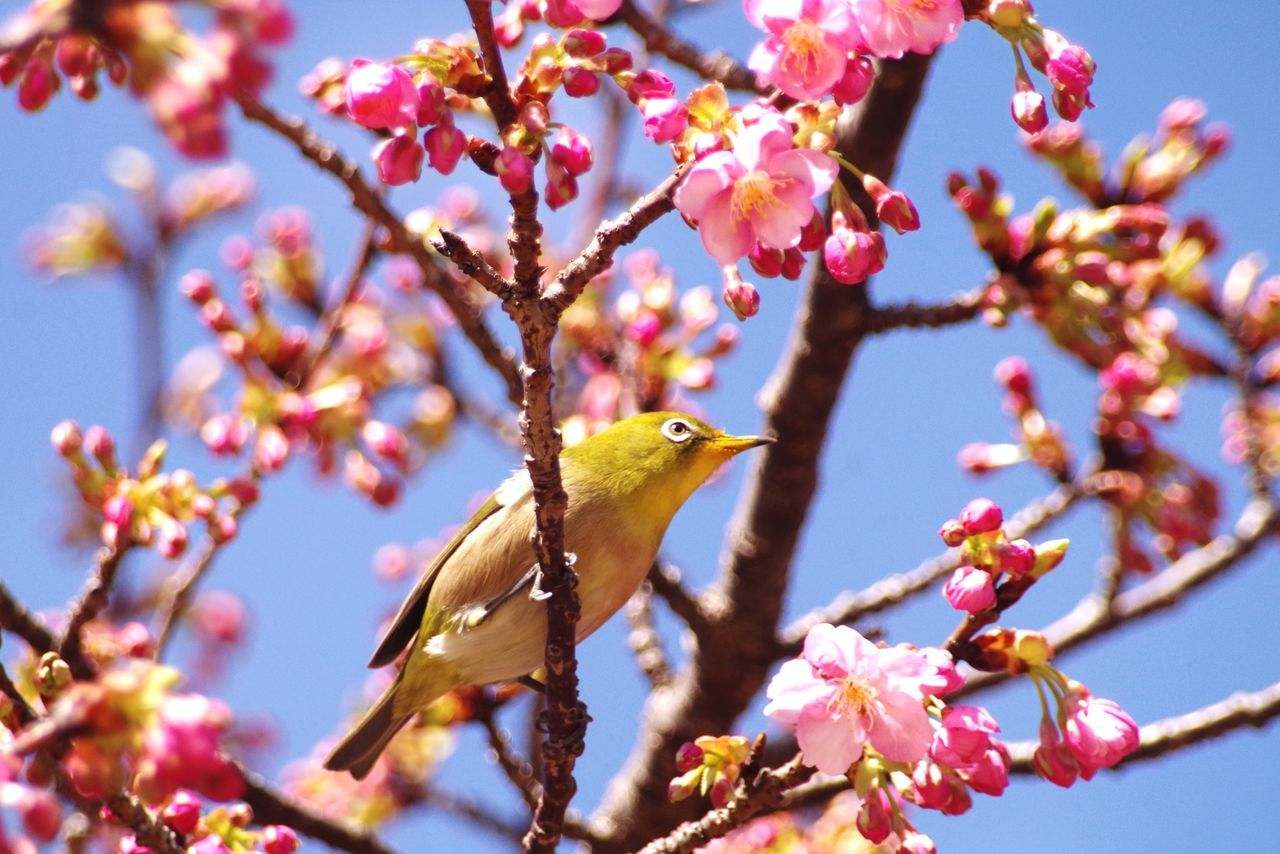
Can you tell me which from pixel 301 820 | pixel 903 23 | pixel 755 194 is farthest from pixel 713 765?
pixel 301 820

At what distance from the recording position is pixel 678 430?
438cm

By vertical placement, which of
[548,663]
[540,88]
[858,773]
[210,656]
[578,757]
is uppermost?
[210,656]

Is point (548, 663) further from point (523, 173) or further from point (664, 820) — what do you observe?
point (664, 820)

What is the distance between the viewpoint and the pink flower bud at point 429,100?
2.25m

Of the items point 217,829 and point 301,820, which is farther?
point 301,820

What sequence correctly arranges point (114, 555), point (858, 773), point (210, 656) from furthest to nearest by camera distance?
1. point (210, 656)
2. point (114, 555)
3. point (858, 773)

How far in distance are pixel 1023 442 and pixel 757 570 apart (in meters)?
1.27

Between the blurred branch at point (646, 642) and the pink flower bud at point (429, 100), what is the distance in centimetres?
329

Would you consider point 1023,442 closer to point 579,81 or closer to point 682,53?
point 682,53

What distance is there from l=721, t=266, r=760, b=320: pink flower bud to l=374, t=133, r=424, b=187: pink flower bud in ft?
2.18

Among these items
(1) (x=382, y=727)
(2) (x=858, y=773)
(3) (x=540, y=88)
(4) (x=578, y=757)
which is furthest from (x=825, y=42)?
(1) (x=382, y=727)

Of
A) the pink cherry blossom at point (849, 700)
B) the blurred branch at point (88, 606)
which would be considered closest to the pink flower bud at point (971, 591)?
the pink cherry blossom at point (849, 700)

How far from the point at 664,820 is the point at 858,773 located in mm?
2386

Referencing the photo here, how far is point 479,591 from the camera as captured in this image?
13.6ft
